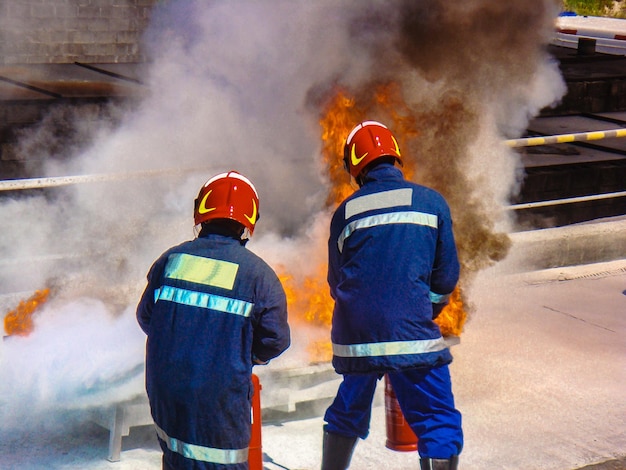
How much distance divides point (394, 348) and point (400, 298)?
Result: 189mm

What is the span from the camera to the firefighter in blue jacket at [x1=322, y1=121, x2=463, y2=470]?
3730 millimetres

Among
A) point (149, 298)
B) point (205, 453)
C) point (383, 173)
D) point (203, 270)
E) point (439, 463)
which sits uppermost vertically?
point (383, 173)

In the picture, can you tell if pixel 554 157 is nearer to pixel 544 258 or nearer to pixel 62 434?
pixel 544 258

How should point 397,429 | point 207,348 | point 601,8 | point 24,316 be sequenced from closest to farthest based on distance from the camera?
point 207,348 < point 397,429 < point 24,316 < point 601,8

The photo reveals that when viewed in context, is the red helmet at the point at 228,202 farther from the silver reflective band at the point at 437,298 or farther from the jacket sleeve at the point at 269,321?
the silver reflective band at the point at 437,298

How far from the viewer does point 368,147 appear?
398 cm

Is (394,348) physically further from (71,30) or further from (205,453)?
(71,30)

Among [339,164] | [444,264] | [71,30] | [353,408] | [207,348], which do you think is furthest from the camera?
[71,30]

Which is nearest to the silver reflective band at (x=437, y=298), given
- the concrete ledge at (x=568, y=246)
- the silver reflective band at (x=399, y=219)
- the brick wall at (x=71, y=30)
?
the silver reflective band at (x=399, y=219)

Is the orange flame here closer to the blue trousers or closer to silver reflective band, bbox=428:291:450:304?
the blue trousers

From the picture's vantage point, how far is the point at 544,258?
753cm

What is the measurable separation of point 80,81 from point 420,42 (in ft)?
22.9

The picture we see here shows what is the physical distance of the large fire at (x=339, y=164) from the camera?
5.16 m

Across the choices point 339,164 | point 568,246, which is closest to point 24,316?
point 339,164
